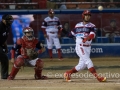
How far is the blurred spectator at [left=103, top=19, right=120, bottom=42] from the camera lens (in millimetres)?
17562

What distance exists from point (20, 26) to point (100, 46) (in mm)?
3169

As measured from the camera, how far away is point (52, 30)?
16172 millimetres

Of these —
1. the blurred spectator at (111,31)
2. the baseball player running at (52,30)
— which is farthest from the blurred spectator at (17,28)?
the blurred spectator at (111,31)

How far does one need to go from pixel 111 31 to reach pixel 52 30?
2674 millimetres

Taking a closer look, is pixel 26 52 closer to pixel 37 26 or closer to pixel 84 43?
pixel 84 43

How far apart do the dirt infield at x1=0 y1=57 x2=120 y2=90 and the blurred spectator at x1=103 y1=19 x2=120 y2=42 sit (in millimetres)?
1038

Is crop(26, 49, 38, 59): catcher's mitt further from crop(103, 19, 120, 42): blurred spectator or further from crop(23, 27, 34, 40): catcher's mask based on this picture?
crop(103, 19, 120, 42): blurred spectator

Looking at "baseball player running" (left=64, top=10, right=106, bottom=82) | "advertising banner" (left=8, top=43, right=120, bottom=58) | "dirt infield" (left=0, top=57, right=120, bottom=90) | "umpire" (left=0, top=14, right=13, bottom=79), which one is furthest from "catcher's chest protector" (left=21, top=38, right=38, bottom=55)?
"advertising banner" (left=8, top=43, right=120, bottom=58)

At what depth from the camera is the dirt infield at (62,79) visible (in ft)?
29.6

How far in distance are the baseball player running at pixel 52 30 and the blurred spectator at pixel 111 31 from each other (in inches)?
92.3

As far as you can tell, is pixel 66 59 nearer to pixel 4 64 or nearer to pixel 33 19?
pixel 33 19

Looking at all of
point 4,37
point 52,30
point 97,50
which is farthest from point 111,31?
point 4,37

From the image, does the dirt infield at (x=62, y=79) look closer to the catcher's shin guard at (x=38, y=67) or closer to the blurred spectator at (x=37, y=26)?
the catcher's shin guard at (x=38, y=67)

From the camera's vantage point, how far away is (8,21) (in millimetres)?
10703
